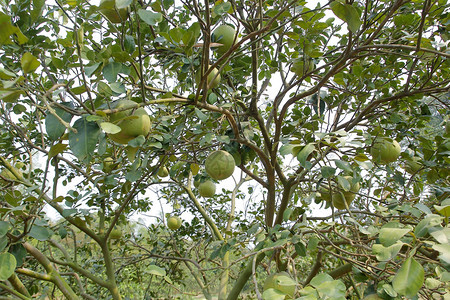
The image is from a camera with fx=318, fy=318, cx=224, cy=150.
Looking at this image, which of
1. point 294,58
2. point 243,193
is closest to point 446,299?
point 294,58

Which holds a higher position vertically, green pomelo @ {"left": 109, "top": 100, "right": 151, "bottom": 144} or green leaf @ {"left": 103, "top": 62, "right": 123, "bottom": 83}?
green leaf @ {"left": 103, "top": 62, "right": 123, "bottom": 83}

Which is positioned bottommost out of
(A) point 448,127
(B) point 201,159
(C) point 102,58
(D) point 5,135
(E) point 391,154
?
(C) point 102,58

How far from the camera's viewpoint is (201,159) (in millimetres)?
2936

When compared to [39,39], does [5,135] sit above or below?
above

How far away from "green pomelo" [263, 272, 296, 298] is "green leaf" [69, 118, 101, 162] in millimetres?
632

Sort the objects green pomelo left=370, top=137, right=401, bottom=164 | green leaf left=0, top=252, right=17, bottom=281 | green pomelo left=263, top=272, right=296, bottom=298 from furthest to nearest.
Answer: green pomelo left=370, top=137, right=401, bottom=164, green leaf left=0, top=252, right=17, bottom=281, green pomelo left=263, top=272, right=296, bottom=298

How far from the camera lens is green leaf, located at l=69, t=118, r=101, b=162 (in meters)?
0.87

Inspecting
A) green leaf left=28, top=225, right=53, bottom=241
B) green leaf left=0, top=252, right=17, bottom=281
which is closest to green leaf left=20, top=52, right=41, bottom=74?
green leaf left=0, top=252, right=17, bottom=281

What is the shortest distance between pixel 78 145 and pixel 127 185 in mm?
1558

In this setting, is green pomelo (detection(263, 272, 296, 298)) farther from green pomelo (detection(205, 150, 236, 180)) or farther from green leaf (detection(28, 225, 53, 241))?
green leaf (detection(28, 225, 53, 241))

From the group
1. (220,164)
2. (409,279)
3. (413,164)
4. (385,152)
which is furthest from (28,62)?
(413,164)

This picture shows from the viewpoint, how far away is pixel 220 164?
71.6 inches

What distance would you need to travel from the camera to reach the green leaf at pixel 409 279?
0.74 meters

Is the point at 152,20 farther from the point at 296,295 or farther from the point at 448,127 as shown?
the point at 448,127
